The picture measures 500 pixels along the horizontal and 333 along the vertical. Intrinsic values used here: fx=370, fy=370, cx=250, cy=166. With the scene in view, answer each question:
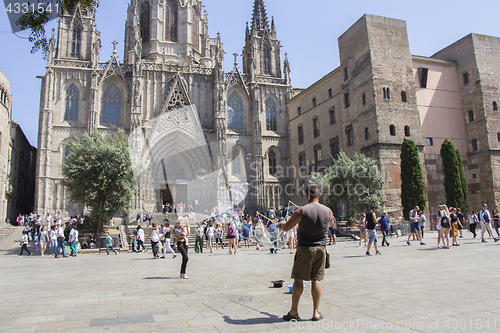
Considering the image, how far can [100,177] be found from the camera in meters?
23.3

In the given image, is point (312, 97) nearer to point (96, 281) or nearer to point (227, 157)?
point (227, 157)

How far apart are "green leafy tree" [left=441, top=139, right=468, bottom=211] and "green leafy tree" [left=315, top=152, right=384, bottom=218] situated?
242 inches

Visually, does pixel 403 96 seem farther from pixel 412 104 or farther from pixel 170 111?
pixel 170 111

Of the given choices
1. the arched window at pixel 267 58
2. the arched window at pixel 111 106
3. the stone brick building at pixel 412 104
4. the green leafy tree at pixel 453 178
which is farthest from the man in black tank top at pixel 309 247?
the arched window at pixel 267 58

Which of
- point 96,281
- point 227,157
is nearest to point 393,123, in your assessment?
point 227,157

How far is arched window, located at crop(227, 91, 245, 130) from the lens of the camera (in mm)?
42281

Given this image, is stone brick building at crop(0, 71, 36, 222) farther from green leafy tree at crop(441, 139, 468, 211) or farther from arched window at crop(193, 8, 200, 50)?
green leafy tree at crop(441, 139, 468, 211)

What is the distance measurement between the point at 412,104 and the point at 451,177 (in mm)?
6608

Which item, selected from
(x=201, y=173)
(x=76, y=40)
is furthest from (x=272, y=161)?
(x=76, y=40)

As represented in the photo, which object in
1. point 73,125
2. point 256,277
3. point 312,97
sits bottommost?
point 256,277

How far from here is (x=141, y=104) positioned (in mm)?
38188

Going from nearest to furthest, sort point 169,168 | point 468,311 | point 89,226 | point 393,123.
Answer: point 468,311 < point 89,226 < point 393,123 < point 169,168

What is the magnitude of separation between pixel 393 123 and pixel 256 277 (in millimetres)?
24181

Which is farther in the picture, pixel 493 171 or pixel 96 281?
pixel 493 171
